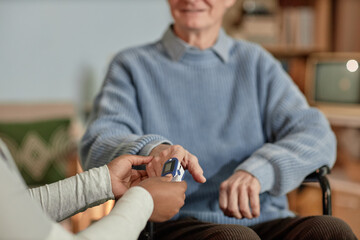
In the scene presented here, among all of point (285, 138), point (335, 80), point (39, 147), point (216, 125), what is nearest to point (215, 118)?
point (216, 125)

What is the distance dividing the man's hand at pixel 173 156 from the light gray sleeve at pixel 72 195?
0.08 m

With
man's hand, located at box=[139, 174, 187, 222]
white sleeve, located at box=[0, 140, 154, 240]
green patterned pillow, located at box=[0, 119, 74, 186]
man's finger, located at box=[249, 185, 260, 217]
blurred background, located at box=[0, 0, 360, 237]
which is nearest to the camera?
white sleeve, located at box=[0, 140, 154, 240]

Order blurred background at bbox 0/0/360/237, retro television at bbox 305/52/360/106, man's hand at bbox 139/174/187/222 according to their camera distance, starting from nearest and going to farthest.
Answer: man's hand at bbox 139/174/187/222 → retro television at bbox 305/52/360/106 → blurred background at bbox 0/0/360/237

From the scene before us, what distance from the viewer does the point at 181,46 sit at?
1.13m

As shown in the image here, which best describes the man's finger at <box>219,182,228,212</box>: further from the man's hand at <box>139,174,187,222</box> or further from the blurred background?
the blurred background

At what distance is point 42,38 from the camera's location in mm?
2742

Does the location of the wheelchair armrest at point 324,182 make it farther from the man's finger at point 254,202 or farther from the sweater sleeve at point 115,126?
the sweater sleeve at point 115,126

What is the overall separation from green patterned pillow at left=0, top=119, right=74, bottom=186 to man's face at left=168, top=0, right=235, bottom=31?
54.7 inches

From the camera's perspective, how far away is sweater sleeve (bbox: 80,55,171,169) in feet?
2.91

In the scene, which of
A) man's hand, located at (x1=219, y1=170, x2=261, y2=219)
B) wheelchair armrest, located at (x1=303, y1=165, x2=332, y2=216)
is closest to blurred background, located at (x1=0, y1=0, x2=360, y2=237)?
wheelchair armrest, located at (x1=303, y1=165, x2=332, y2=216)

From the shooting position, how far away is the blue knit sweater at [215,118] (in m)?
0.97

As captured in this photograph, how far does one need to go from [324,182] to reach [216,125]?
0.26 metres

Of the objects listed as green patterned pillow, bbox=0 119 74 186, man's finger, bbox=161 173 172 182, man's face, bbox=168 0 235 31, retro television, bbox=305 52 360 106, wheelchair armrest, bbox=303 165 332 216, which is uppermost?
man's face, bbox=168 0 235 31

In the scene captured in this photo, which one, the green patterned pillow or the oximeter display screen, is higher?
the oximeter display screen
